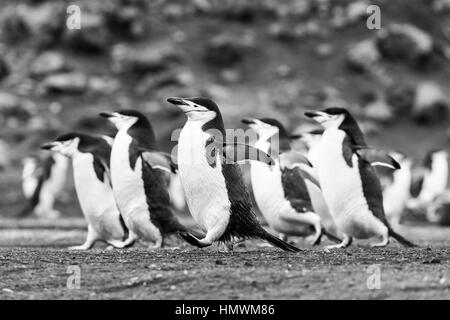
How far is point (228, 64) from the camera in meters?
30.4

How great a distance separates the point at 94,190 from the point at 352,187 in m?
2.89

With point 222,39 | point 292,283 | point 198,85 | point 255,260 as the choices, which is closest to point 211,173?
point 255,260

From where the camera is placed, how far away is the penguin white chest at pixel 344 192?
30.6 ft

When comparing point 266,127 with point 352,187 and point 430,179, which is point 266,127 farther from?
point 430,179

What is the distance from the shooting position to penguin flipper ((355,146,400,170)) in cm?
894

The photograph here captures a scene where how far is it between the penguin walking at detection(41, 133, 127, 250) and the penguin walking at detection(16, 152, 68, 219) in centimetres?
864

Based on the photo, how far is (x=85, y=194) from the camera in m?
10.1

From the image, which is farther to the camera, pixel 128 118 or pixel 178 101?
pixel 128 118

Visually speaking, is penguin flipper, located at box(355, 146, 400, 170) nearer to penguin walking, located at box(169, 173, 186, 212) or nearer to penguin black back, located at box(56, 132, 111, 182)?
penguin black back, located at box(56, 132, 111, 182)

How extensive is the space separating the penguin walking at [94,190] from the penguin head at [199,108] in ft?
8.40

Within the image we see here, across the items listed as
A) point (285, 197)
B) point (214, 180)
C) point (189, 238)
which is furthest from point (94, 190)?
point (189, 238)

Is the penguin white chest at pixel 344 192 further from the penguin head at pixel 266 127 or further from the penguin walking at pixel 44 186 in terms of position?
the penguin walking at pixel 44 186
